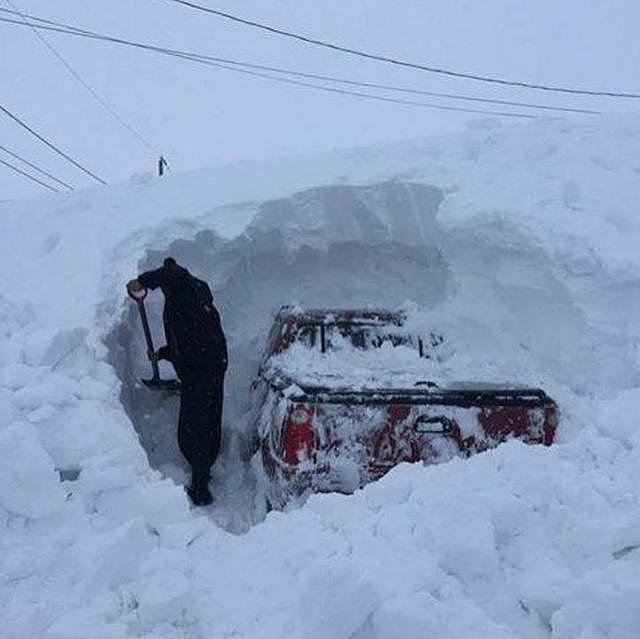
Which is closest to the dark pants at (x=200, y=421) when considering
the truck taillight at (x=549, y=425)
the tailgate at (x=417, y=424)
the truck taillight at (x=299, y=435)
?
the truck taillight at (x=299, y=435)

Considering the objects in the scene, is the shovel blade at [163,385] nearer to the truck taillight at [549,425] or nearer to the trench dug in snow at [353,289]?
the trench dug in snow at [353,289]

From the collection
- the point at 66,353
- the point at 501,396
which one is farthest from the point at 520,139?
the point at 66,353

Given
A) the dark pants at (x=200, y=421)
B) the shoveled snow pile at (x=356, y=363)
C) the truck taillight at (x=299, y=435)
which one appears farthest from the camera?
the dark pants at (x=200, y=421)

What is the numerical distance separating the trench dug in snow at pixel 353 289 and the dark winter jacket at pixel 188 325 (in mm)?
482

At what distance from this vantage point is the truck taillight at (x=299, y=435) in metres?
4.42

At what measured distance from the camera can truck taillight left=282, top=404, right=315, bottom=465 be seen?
442cm

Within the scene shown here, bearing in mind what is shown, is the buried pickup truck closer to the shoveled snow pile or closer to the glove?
the shoveled snow pile

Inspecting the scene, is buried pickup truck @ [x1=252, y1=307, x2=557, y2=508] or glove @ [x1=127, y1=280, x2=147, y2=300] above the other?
glove @ [x1=127, y1=280, x2=147, y2=300]

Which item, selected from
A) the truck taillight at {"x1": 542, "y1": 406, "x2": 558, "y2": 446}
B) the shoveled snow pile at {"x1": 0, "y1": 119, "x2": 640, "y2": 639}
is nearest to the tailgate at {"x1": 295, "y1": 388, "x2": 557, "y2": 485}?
the truck taillight at {"x1": 542, "y1": 406, "x2": 558, "y2": 446}

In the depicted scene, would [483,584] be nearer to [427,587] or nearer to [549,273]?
[427,587]

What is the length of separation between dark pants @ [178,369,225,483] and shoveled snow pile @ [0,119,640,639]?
0.98 feet

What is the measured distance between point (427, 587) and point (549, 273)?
3916 millimetres

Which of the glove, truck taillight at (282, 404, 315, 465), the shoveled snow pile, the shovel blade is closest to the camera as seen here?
the shoveled snow pile

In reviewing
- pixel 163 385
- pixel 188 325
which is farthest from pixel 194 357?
pixel 163 385
